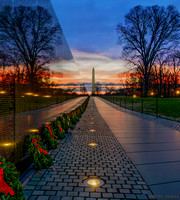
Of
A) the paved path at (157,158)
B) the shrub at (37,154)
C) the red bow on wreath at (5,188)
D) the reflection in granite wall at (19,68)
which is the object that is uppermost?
the reflection in granite wall at (19,68)

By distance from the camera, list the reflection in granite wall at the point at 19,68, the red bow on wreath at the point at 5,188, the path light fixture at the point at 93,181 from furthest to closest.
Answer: the reflection in granite wall at the point at 19,68 → the path light fixture at the point at 93,181 → the red bow on wreath at the point at 5,188

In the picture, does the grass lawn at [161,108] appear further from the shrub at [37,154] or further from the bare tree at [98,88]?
the bare tree at [98,88]

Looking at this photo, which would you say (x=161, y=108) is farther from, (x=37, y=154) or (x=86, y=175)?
(x=37, y=154)

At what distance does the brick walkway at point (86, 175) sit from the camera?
324cm

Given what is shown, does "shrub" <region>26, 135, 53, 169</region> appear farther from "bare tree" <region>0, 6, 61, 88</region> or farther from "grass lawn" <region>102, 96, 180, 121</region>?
"grass lawn" <region>102, 96, 180, 121</region>

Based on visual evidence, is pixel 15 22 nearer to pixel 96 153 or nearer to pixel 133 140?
pixel 96 153

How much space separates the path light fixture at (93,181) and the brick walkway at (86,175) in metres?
0.08

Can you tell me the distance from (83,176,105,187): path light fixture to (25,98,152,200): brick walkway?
0.08m

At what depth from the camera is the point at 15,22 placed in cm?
496

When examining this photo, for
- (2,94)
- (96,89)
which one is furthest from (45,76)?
(96,89)

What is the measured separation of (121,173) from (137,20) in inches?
1389

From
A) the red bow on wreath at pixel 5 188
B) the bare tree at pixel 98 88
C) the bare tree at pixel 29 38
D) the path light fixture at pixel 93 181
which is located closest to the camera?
the red bow on wreath at pixel 5 188

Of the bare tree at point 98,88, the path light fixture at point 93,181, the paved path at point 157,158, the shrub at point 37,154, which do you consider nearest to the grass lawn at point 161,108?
the paved path at point 157,158

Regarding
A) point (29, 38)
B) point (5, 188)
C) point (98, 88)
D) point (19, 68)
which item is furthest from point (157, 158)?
point (98, 88)
